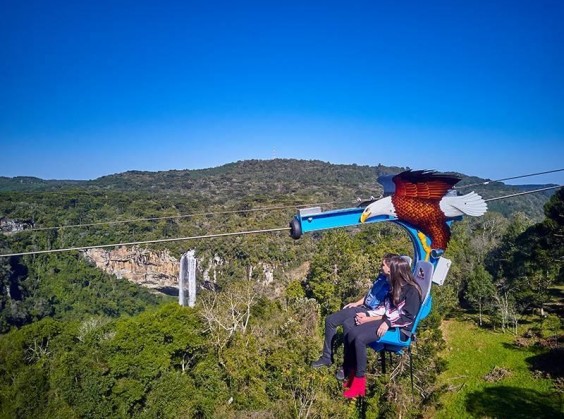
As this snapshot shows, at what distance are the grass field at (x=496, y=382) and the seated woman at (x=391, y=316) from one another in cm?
1884

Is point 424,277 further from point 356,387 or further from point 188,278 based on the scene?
point 188,278

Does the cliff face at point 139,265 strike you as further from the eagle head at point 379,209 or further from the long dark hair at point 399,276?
the long dark hair at point 399,276

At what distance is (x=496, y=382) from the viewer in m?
22.4

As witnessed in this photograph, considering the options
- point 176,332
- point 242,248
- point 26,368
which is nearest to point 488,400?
point 176,332

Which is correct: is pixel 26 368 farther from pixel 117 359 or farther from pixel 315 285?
pixel 315 285

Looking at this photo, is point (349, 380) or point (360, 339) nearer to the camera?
point (360, 339)

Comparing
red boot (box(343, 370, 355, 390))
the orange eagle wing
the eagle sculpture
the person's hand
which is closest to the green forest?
the eagle sculpture

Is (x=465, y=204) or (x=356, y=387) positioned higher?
(x=465, y=204)

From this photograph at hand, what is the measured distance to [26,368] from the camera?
63.4 feet

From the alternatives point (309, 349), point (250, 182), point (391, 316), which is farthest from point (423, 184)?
point (250, 182)

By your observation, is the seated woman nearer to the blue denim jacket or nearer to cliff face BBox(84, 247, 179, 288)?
the blue denim jacket

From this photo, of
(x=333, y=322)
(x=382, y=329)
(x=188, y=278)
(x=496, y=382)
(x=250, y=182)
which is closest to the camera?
(x=382, y=329)

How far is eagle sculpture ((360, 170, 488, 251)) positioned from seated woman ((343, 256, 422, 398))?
743 millimetres

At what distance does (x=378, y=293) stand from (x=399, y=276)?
60 centimetres
